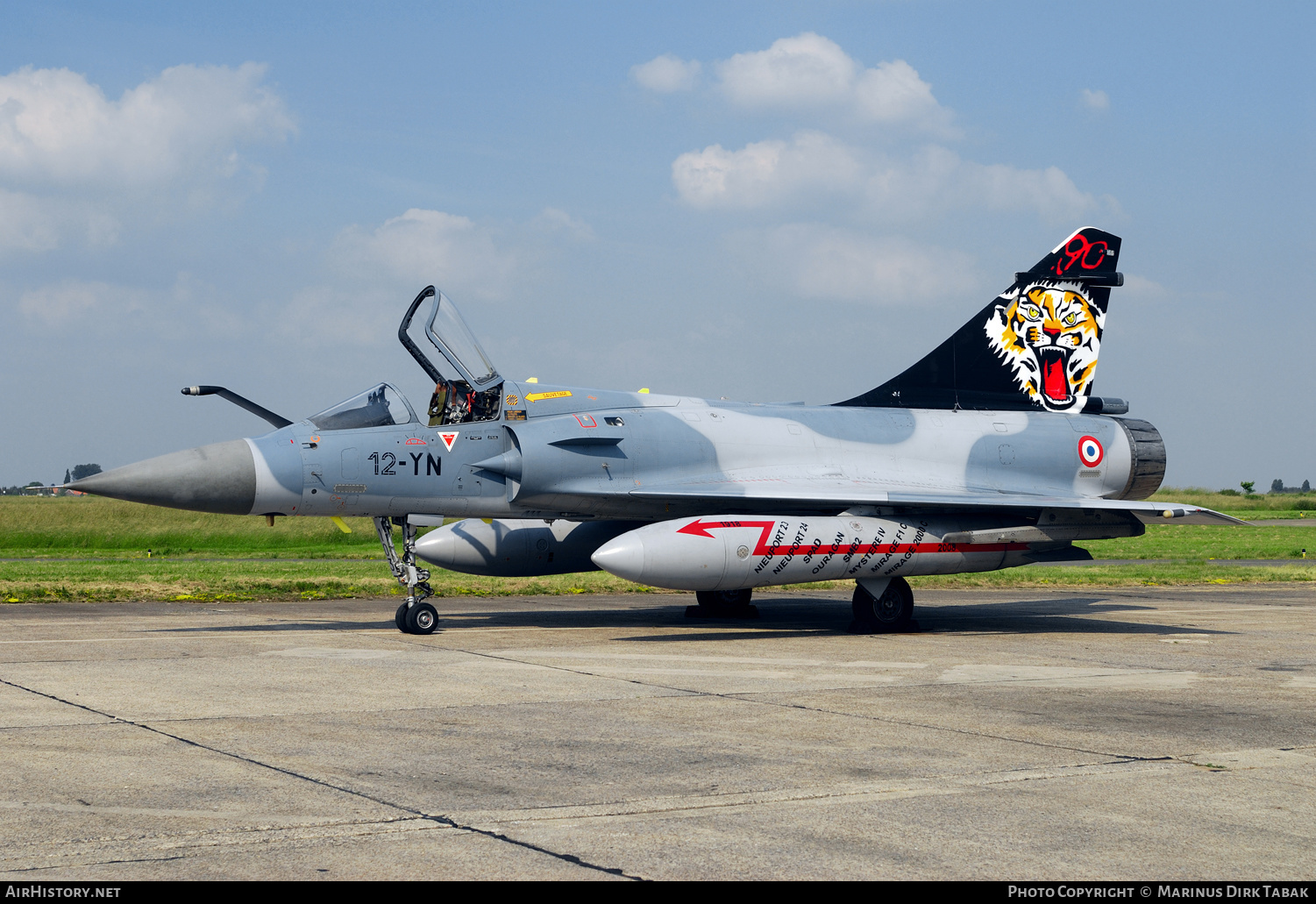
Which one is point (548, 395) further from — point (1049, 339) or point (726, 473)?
point (1049, 339)

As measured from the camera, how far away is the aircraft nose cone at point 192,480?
37.3ft

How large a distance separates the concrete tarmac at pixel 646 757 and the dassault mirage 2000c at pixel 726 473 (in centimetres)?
113

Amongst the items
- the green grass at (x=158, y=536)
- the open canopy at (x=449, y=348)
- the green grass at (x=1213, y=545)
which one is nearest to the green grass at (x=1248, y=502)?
the green grass at (x=1213, y=545)

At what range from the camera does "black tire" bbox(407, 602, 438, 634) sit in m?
13.0

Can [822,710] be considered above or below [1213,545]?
below

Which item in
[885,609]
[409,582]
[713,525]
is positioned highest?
[713,525]

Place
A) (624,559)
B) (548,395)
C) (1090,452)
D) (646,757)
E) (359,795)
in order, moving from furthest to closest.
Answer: (1090,452) < (548,395) < (624,559) < (646,757) < (359,795)

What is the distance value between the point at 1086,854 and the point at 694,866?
1556 mm

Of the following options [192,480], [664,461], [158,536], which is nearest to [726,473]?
[664,461]

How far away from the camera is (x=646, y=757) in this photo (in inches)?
262

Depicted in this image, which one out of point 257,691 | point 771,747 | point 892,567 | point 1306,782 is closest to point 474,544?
point 892,567

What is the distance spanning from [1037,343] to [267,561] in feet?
59.5

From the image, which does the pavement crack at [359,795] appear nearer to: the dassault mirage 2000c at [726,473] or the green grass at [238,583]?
the dassault mirage 2000c at [726,473]

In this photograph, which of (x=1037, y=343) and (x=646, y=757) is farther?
(x=1037, y=343)
